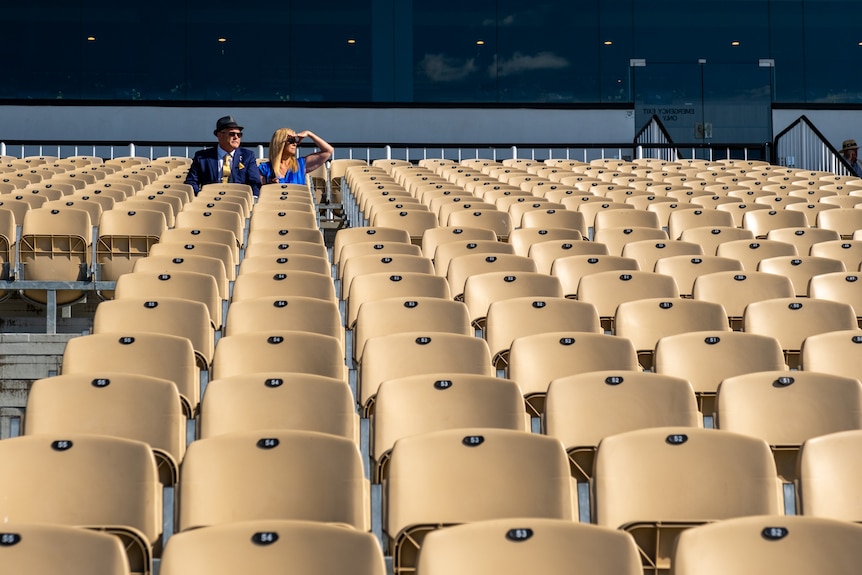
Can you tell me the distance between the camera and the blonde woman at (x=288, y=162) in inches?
438

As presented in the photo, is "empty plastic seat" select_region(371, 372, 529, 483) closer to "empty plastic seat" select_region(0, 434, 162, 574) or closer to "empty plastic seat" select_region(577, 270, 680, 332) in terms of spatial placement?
"empty plastic seat" select_region(0, 434, 162, 574)

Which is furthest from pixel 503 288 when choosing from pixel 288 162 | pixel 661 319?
pixel 288 162

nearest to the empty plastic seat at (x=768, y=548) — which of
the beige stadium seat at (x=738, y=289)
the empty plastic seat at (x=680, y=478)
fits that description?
the empty plastic seat at (x=680, y=478)

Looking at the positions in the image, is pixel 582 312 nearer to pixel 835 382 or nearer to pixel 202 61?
pixel 835 382

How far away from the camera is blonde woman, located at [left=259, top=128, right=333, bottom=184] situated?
438 inches

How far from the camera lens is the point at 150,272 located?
641 centimetres

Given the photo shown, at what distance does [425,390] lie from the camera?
4320 millimetres

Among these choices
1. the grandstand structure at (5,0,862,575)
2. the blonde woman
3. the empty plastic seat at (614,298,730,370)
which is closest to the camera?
the grandstand structure at (5,0,862,575)

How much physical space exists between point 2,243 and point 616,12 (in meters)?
15.6

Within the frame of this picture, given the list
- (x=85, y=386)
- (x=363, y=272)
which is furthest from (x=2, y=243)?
(x=85, y=386)

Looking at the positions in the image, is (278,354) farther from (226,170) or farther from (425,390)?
(226,170)

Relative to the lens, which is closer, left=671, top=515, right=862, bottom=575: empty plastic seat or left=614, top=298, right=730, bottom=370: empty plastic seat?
left=671, top=515, right=862, bottom=575: empty plastic seat

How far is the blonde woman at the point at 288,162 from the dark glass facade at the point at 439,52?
29.6 feet

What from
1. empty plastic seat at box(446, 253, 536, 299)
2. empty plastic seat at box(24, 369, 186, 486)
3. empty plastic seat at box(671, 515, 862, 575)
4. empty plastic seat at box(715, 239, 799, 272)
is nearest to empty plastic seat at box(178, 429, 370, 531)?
empty plastic seat at box(24, 369, 186, 486)
